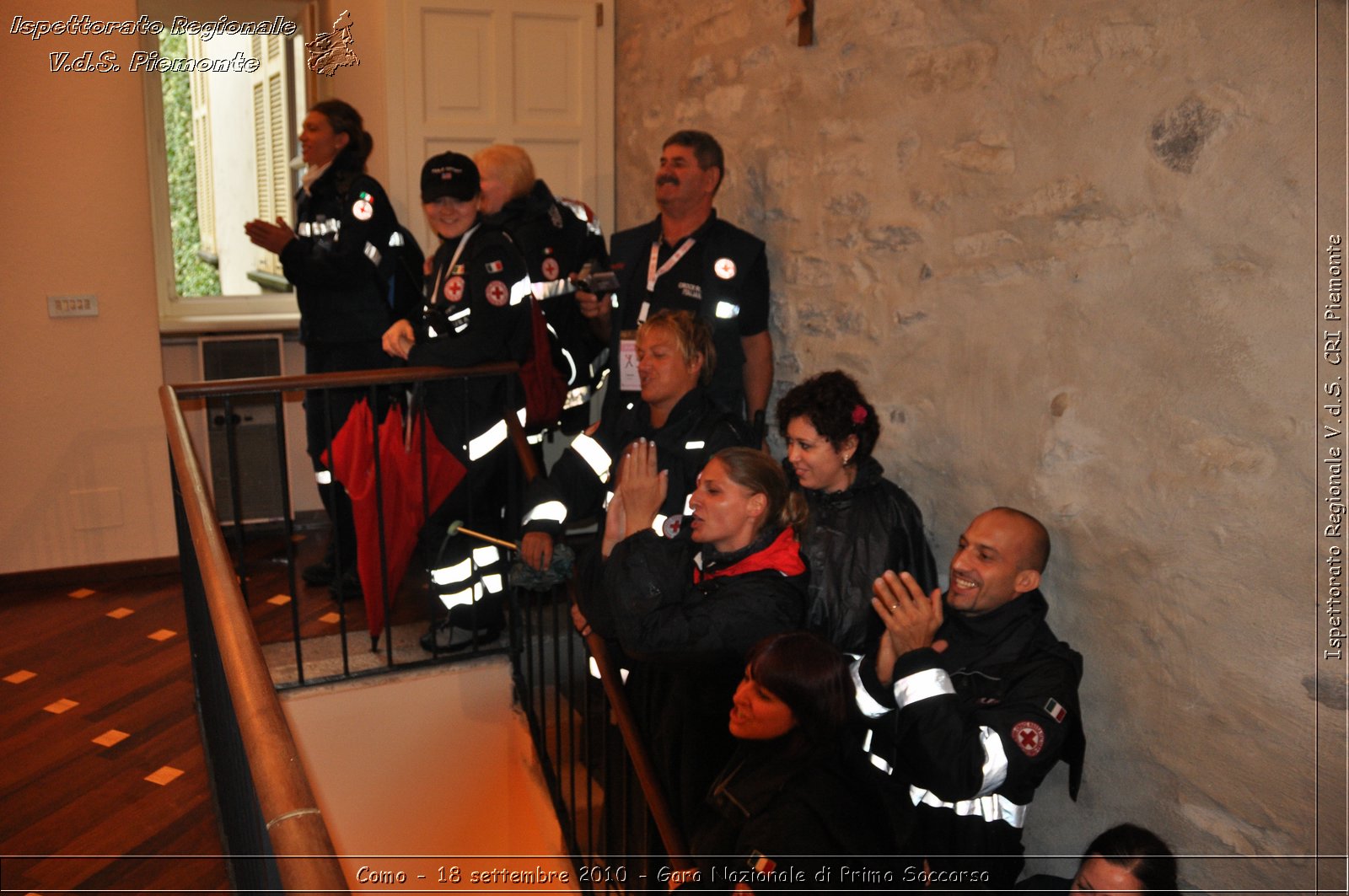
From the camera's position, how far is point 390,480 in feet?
11.3

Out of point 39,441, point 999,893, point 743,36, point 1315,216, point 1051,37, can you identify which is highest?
point 743,36

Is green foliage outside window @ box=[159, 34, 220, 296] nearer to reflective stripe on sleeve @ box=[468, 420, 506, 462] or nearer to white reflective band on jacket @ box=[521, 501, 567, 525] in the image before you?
reflective stripe on sleeve @ box=[468, 420, 506, 462]

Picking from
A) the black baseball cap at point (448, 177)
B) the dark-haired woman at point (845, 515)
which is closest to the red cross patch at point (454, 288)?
the black baseball cap at point (448, 177)

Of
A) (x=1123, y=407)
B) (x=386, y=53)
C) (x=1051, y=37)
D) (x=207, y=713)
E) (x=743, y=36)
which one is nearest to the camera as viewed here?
(x=1123, y=407)

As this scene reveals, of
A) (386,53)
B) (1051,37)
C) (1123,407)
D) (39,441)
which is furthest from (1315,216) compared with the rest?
(39,441)

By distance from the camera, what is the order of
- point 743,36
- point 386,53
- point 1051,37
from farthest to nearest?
point 386,53, point 743,36, point 1051,37

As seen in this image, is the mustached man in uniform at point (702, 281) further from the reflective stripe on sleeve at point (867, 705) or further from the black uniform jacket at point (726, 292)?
the reflective stripe on sleeve at point (867, 705)

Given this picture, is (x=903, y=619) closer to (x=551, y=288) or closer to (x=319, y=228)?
(x=551, y=288)

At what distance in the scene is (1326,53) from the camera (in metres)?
1.65

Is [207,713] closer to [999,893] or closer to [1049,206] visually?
[999,893]

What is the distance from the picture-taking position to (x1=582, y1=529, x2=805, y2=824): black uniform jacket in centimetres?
225

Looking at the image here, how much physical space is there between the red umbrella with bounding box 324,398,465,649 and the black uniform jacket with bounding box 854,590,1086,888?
1.77 m

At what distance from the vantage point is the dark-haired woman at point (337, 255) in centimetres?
387

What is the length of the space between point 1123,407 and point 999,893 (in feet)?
3.11
